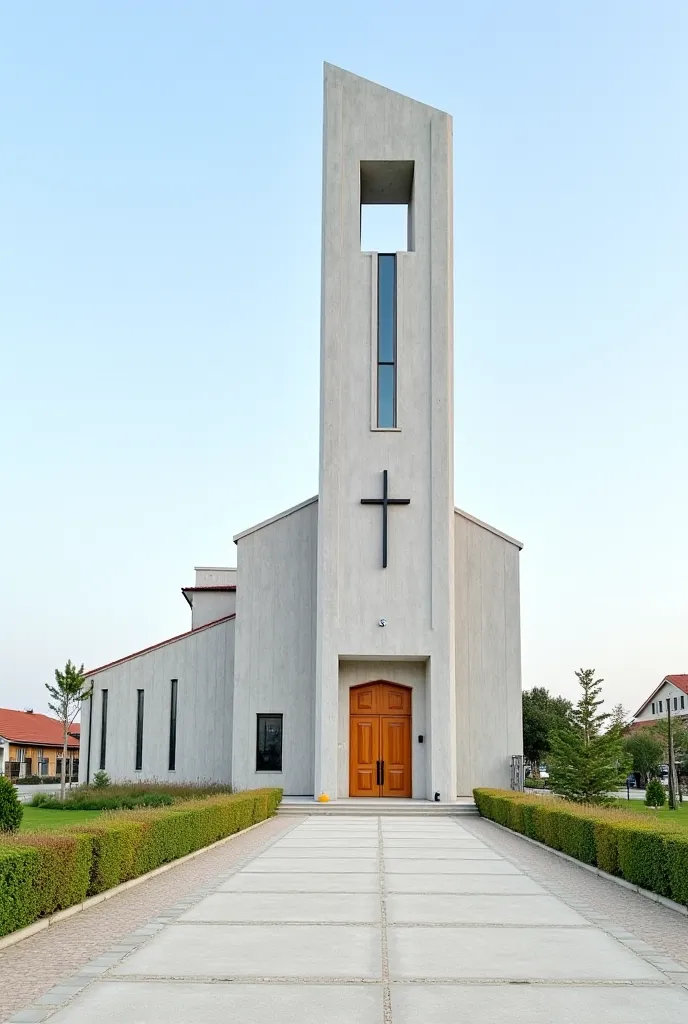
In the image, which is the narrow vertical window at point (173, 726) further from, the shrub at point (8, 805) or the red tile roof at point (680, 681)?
the red tile roof at point (680, 681)

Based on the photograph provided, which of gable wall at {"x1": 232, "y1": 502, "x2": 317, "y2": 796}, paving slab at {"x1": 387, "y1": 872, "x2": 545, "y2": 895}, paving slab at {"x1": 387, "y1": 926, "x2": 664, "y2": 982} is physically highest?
gable wall at {"x1": 232, "y1": 502, "x2": 317, "y2": 796}

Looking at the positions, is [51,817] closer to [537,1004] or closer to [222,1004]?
[222,1004]

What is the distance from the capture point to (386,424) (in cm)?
2767

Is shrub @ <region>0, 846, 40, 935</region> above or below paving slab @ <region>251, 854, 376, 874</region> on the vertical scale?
above

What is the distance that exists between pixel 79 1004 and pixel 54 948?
2.09 meters

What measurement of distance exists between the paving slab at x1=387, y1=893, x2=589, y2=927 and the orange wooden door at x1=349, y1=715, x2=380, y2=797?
16.1 m

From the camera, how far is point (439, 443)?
27516 millimetres

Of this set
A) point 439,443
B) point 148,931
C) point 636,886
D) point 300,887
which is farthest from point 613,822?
point 439,443

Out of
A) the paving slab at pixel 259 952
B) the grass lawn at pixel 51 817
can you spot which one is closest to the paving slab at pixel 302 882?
the paving slab at pixel 259 952

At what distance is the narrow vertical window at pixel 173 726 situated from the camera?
99.8 feet

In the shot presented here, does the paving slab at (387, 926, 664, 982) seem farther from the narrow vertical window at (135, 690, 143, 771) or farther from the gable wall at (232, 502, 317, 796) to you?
the narrow vertical window at (135, 690, 143, 771)

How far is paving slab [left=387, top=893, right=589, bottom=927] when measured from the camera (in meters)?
10.0

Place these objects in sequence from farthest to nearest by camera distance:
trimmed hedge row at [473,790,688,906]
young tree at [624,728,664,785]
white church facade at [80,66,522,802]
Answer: young tree at [624,728,664,785]
white church facade at [80,66,522,802]
trimmed hedge row at [473,790,688,906]

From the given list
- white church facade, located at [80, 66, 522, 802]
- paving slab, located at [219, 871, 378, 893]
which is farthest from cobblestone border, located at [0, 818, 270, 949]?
white church facade, located at [80, 66, 522, 802]
